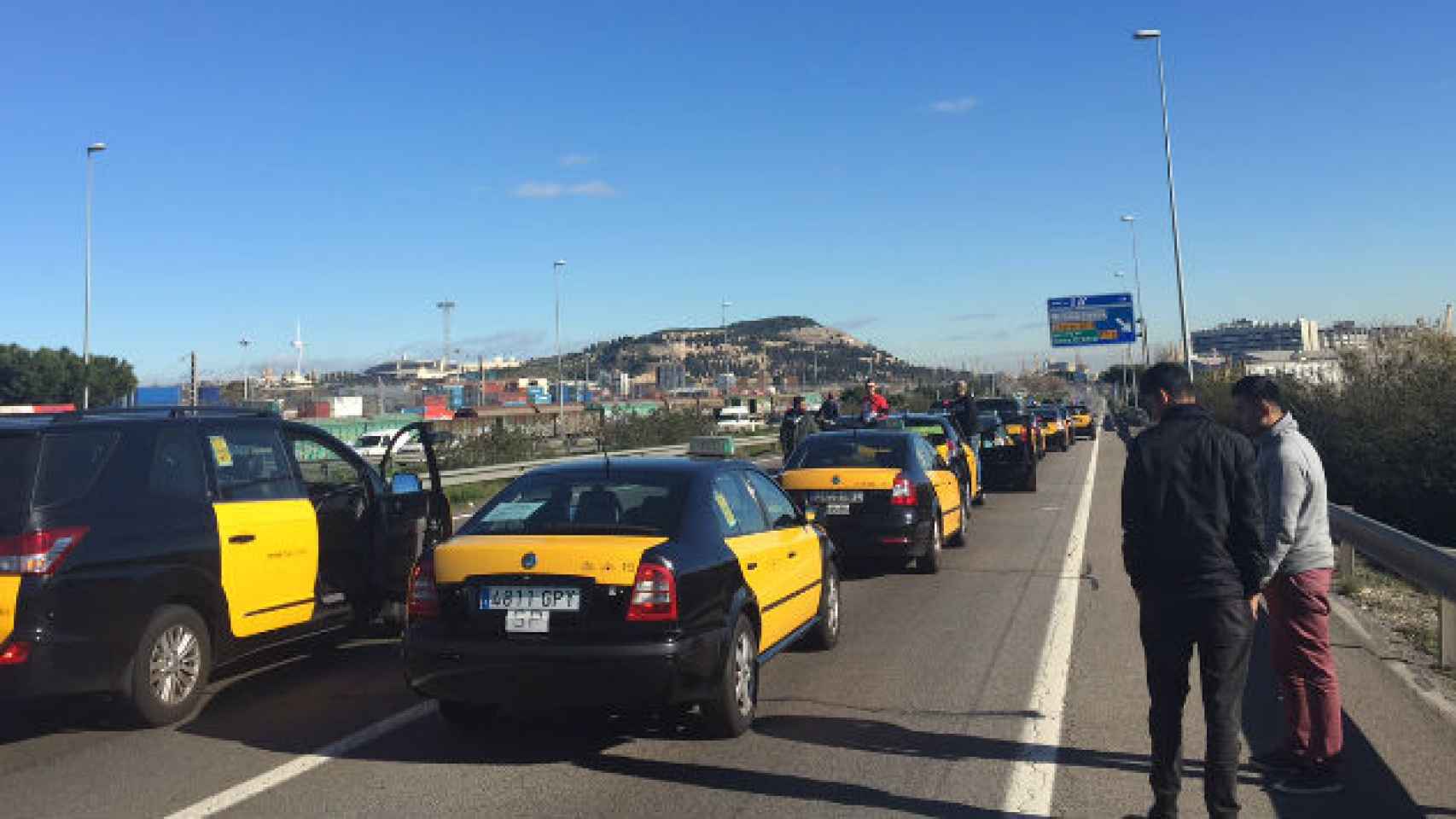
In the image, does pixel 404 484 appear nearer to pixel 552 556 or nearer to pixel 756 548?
pixel 756 548

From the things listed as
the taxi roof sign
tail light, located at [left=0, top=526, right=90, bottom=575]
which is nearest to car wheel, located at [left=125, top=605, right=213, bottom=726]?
tail light, located at [left=0, top=526, right=90, bottom=575]

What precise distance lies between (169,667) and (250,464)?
1.45 metres

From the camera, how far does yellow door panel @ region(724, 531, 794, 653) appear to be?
256 inches

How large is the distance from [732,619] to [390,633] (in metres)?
4.53

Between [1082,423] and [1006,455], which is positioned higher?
[1082,423]

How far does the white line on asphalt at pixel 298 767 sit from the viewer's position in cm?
505

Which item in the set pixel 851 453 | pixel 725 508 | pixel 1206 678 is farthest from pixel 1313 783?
pixel 851 453

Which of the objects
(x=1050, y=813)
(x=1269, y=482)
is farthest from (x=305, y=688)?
(x=1269, y=482)

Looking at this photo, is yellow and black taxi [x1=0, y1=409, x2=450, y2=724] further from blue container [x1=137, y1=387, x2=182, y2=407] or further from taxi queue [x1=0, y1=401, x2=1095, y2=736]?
blue container [x1=137, y1=387, x2=182, y2=407]

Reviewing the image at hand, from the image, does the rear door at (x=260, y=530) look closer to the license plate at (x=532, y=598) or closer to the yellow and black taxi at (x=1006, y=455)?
the license plate at (x=532, y=598)

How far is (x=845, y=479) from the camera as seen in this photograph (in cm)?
1181

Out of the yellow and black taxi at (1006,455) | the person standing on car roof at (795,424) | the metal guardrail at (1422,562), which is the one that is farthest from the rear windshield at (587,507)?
the yellow and black taxi at (1006,455)

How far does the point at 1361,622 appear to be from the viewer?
9.12 metres

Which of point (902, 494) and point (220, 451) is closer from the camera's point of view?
point (220, 451)
